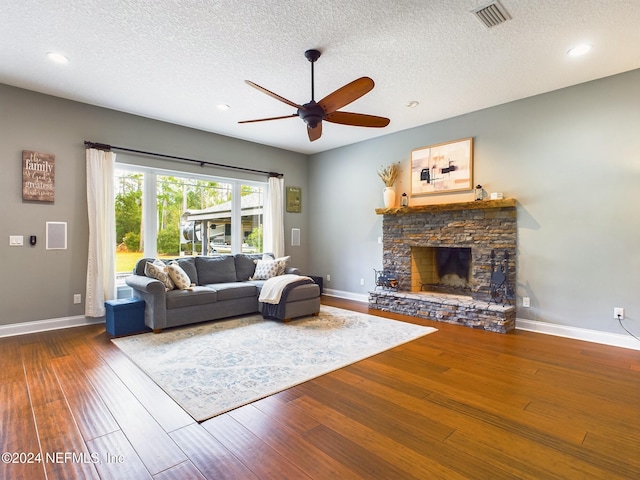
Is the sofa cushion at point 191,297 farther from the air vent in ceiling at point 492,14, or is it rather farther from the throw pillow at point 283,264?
the air vent in ceiling at point 492,14

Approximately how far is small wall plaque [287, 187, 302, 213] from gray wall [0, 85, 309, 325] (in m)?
2.64

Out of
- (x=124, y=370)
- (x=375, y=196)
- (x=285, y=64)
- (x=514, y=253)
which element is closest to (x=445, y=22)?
(x=285, y=64)

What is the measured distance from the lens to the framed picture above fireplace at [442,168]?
196 inches

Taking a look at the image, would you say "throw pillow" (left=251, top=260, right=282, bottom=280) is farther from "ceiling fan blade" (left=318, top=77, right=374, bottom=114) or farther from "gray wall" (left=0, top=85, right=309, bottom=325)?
"ceiling fan blade" (left=318, top=77, right=374, bottom=114)

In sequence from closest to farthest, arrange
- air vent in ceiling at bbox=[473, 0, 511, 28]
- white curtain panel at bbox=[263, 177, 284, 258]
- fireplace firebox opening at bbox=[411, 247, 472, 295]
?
air vent in ceiling at bbox=[473, 0, 511, 28], fireplace firebox opening at bbox=[411, 247, 472, 295], white curtain panel at bbox=[263, 177, 284, 258]

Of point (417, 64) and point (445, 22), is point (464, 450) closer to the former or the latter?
point (445, 22)

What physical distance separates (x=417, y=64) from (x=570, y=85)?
6.85ft

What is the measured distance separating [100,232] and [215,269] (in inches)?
64.6

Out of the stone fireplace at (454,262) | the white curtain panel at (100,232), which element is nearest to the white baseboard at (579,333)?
the stone fireplace at (454,262)

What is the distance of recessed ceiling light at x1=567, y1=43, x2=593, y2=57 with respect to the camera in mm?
3166

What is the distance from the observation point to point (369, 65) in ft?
11.7

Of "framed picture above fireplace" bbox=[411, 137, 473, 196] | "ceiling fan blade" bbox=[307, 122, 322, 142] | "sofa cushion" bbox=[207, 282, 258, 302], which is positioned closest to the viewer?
"ceiling fan blade" bbox=[307, 122, 322, 142]

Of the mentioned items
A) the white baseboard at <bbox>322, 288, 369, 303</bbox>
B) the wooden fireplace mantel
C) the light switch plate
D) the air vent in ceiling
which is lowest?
the white baseboard at <bbox>322, 288, 369, 303</bbox>

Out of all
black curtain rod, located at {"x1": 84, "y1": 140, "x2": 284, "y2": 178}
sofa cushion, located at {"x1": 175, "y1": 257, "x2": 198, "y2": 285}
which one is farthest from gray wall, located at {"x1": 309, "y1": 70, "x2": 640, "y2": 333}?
sofa cushion, located at {"x1": 175, "y1": 257, "x2": 198, "y2": 285}
